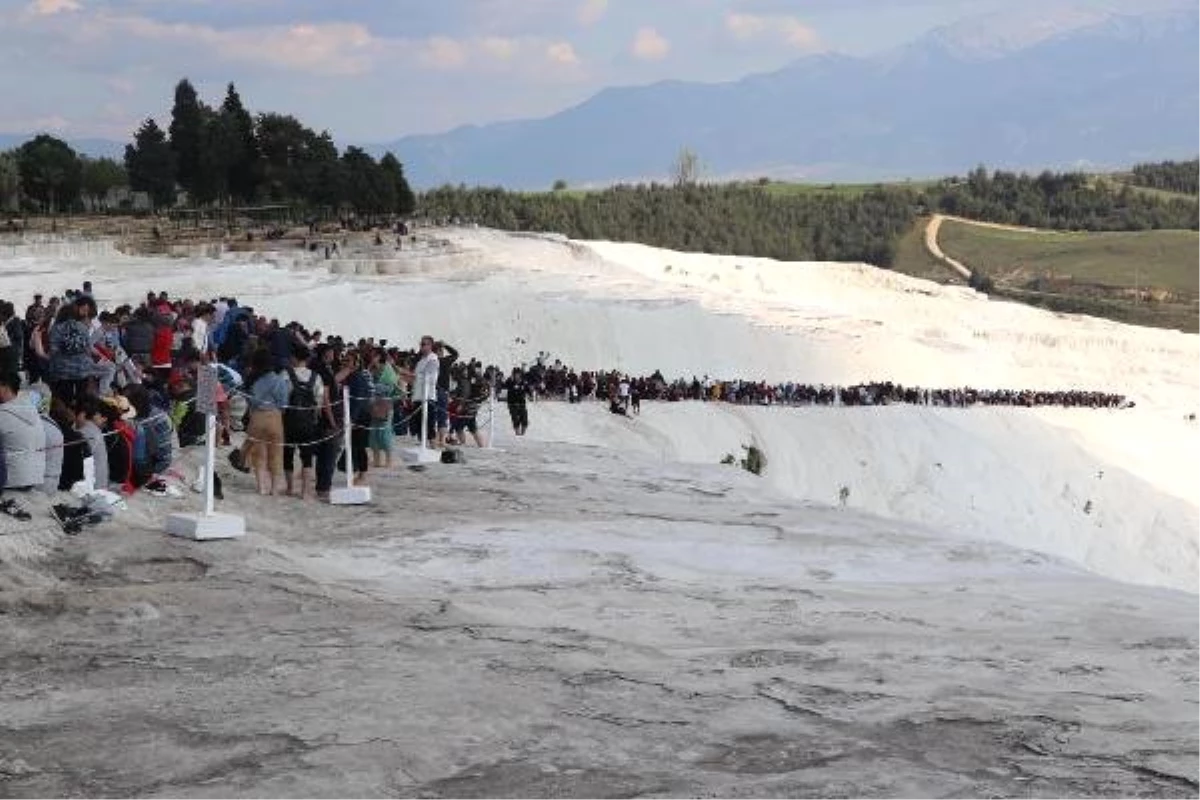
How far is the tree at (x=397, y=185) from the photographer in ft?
274

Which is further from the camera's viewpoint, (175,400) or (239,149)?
(239,149)

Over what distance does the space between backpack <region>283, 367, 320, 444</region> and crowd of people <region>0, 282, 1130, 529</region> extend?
0.02 metres

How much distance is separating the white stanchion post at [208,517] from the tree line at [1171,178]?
191364 mm

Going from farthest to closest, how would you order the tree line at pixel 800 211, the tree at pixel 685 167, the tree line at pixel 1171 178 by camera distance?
1. the tree line at pixel 1171 178
2. the tree at pixel 685 167
3. the tree line at pixel 800 211

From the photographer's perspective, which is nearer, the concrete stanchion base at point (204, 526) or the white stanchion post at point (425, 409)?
the concrete stanchion base at point (204, 526)

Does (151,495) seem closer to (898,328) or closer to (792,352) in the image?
(792,352)

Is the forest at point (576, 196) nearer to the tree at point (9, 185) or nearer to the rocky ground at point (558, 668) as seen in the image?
the tree at point (9, 185)

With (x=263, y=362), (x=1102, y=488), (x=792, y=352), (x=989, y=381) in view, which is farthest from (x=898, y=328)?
(x=263, y=362)

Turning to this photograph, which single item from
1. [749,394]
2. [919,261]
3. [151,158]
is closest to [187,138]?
[151,158]

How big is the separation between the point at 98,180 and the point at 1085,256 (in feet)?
284

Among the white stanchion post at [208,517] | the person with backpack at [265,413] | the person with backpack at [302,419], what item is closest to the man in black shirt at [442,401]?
the person with backpack at [302,419]

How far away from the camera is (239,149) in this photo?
79.1m

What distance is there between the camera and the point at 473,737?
24.1 ft

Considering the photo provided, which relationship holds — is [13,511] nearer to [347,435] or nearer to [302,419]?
[302,419]
